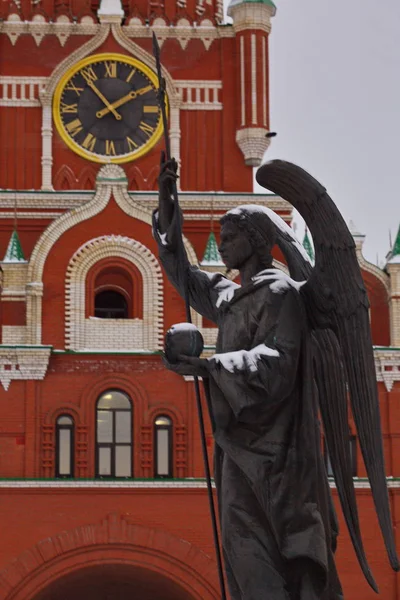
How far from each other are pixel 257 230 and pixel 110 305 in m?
28.5

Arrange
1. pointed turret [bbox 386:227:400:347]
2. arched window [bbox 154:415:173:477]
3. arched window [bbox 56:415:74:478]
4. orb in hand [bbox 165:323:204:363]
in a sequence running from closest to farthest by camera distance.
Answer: orb in hand [bbox 165:323:204:363], arched window [bbox 56:415:74:478], arched window [bbox 154:415:173:477], pointed turret [bbox 386:227:400:347]

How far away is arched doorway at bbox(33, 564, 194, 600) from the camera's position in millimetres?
32156

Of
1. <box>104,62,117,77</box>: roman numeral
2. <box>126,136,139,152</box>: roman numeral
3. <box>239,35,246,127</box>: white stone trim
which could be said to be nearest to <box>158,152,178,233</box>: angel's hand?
<box>126,136,139,152</box>: roman numeral

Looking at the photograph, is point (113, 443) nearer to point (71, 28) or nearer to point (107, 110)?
point (107, 110)

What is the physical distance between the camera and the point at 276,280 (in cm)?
749

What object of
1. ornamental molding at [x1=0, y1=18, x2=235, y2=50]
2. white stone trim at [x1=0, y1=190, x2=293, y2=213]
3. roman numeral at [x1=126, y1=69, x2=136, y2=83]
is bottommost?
white stone trim at [x1=0, y1=190, x2=293, y2=213]

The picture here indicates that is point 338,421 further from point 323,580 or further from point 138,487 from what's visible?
point 138,487

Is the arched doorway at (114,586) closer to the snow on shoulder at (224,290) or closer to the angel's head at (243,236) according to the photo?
the snow on shoulder at (224,290)

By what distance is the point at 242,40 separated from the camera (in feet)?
128

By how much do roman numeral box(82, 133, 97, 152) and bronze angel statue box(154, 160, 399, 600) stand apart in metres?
30.2

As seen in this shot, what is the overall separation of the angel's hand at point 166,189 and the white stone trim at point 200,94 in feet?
102

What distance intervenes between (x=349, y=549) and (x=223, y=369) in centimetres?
2483

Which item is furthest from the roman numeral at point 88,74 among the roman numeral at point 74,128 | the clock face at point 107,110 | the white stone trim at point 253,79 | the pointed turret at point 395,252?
the pointed turret at point 395,252

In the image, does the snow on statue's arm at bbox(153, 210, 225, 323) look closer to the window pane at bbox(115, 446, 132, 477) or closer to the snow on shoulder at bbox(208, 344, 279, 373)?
the snow on shoulder at bbox(208, 344, 279, 373)
